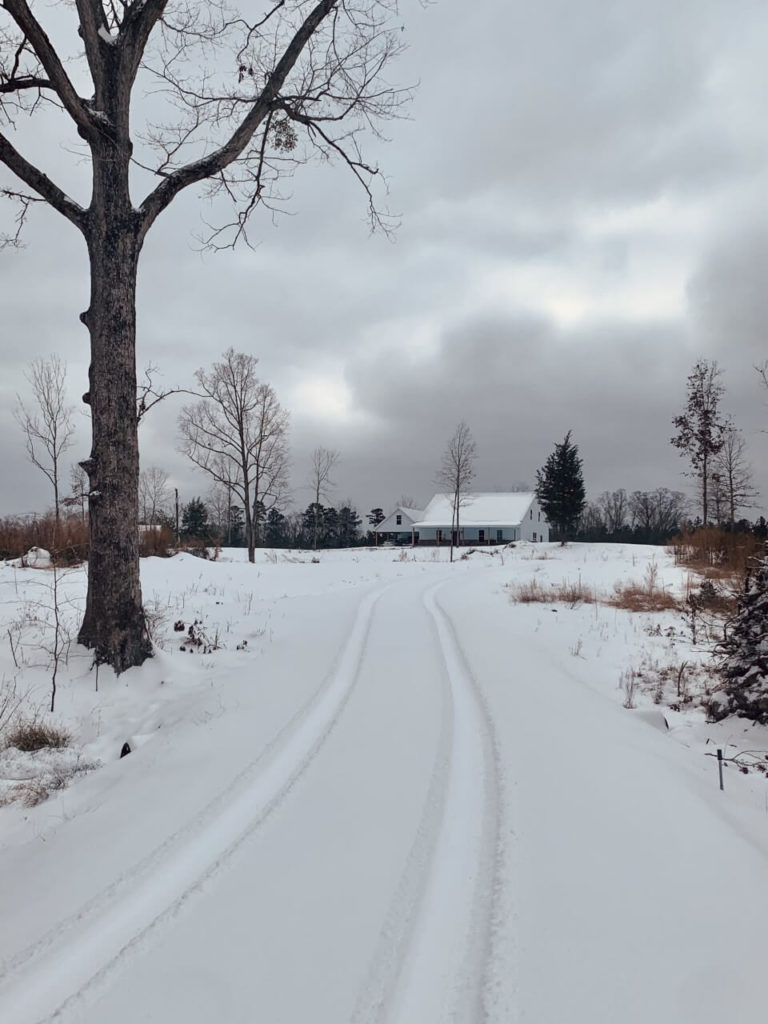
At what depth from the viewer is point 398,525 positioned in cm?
7275

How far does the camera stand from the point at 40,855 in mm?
2814

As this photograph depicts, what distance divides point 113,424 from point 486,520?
55.1 m

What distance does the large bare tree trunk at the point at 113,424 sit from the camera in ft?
18.7

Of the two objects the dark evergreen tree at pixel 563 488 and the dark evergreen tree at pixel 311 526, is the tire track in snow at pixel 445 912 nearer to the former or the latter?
the dark evergreen tree at pixel 563 488

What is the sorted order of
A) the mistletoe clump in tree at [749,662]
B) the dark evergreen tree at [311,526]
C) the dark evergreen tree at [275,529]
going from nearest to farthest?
the mistletoe clump in tree at [749,662]
the dark evergreen tree at [311,526]
the dark evergreen tree at [275,529]

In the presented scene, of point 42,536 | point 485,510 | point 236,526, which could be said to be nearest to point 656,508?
point 485,510

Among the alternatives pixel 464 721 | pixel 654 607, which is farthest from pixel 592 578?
pixel 464 721

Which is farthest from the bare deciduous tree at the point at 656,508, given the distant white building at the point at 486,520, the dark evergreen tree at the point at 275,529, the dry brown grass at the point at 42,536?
the dry brown grass at the point at 42,536

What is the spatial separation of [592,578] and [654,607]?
6540 millimetres

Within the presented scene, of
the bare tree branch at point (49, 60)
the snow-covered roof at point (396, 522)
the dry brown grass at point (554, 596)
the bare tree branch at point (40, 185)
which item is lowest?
the dry brown grass at point (554, 596)

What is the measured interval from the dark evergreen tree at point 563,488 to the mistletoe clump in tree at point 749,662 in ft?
150

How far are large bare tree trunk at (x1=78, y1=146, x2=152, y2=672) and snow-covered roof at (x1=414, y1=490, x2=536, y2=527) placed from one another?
52179mm

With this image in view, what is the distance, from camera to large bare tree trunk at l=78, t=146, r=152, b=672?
569cm

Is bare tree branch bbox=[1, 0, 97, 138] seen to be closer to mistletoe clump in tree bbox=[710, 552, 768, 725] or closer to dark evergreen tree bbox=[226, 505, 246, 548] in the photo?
mistletoe clump in tree bbox=[710, 552, 768, 725]
